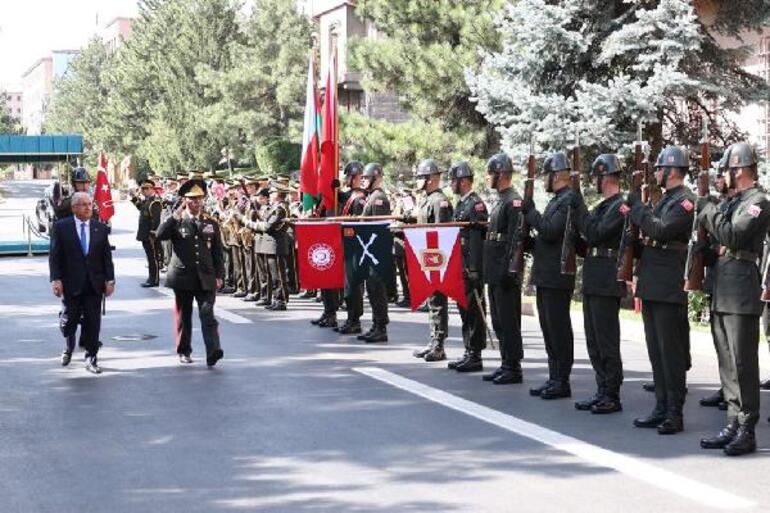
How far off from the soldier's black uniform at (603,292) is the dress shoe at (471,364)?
2251 millimetres

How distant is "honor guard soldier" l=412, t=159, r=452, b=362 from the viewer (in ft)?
43.6

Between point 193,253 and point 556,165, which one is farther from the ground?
point 556,165

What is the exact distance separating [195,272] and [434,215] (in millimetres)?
2600

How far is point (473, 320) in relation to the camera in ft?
41.5

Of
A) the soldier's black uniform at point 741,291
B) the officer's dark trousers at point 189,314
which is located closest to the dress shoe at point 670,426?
the soldier's black uniform at point 741,291

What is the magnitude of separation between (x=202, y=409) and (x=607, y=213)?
3751 millimetres

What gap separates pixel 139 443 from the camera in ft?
30.3

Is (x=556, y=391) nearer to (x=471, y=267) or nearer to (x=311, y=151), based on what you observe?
(x=471, y=267)

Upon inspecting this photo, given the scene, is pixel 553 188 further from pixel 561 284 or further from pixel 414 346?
pixel 414 346

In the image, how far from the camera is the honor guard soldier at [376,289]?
15266 mm

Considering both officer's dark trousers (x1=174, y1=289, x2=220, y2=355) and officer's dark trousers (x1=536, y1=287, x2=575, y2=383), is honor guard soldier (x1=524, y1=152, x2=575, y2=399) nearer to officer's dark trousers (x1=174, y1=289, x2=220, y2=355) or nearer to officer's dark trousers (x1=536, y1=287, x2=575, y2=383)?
officer's dark trousers (x1=536, y1=287, x2=575, y2=383)

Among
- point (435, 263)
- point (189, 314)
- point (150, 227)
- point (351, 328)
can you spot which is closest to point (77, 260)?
point (189, 314)

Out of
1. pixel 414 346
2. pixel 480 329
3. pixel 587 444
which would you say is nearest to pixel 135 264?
pixel 414 346

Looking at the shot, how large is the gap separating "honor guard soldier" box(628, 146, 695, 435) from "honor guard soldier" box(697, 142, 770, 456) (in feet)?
1.35
